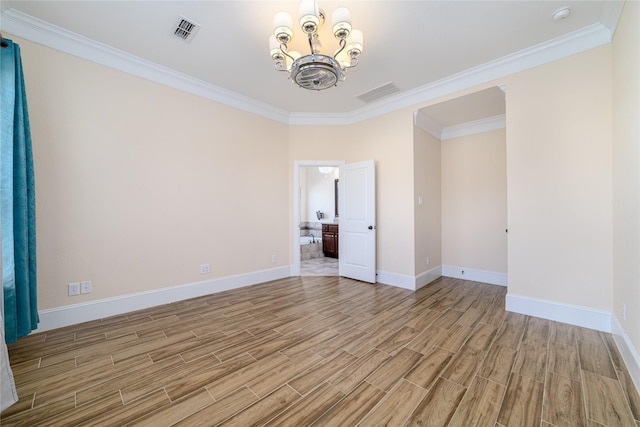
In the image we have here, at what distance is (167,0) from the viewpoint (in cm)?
227

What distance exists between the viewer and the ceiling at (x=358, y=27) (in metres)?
2.33

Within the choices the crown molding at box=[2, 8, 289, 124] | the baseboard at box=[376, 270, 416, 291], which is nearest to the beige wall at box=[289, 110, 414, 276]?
the baseboard at box=[376, 270, 416, 291]

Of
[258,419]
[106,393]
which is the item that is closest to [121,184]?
[106,393]

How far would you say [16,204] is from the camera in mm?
2215

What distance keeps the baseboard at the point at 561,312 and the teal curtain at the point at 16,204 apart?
4999 mm

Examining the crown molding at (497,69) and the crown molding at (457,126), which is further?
the crown molding at (457,126)

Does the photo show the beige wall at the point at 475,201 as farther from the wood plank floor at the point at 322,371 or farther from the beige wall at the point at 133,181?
the beige wall at the point at 133,181

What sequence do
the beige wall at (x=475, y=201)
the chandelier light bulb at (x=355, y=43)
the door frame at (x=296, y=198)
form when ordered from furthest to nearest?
the door frame at (x=296, y=198) → the beige wall at (x=475, y=201) → the chandelier light bulb at (x=355, y=43)

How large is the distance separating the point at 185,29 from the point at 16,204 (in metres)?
2.25

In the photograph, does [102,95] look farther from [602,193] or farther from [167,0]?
[602,193]

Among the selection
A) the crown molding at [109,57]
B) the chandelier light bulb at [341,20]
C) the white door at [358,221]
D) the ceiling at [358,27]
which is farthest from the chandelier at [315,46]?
the white door at [358,221]

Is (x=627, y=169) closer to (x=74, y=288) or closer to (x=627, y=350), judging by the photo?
(x=627, y=350)

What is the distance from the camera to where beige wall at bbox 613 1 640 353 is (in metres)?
1.89

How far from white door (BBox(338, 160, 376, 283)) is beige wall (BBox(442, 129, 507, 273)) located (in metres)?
1.58
